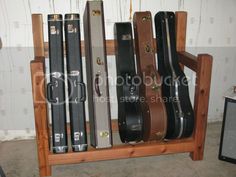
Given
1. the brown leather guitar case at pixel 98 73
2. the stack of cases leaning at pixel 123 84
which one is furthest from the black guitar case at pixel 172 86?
the brown leather guitar case at pixel 98 73

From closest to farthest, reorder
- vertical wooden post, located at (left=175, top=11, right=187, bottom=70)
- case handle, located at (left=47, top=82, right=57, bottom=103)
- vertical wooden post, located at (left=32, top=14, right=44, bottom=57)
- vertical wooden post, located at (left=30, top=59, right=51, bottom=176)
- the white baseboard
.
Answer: vertical wooden post, located at (left=30, top=59, right=51, bottom=176) < case handle, located at (left=47, top=82, right=57, bottom=103) < vertical wooden post, located at (left=32, top=14, right=44, bottom=57) < vertical wooden post, located at (left=175, top=11, right=187, bottom=70) < the white baseboard

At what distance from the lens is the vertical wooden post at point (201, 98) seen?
130cm

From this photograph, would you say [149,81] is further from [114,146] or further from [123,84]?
[114,146]

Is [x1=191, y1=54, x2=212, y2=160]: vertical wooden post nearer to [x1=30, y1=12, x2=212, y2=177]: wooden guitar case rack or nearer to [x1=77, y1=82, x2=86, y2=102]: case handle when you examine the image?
[x1=30, y1=12, x2=212, y2=177]: wooden guitar case rack

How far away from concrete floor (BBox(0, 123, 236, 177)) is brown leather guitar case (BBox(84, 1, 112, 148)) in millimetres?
176

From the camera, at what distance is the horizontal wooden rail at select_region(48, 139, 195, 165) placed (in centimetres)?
130

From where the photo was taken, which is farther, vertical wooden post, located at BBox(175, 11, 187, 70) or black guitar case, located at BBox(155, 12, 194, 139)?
vertical wooden post, located at BBox(175, 11, 187, 70)

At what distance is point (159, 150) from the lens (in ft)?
4.53

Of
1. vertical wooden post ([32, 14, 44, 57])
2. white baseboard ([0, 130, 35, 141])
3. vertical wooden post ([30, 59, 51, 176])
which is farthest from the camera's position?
white baseboard ([0, 130, 35, 141])

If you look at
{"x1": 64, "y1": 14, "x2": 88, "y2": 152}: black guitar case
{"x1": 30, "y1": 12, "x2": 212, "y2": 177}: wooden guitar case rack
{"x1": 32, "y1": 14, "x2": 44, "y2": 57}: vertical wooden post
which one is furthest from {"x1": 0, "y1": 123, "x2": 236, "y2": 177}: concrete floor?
{"x1": 32, "y1": 14, "x2": 44, "y2": 57}: vertical wooden post

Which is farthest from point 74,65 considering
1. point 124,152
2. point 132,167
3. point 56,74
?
point 132,167

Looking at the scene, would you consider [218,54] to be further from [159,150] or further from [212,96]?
[159,150]

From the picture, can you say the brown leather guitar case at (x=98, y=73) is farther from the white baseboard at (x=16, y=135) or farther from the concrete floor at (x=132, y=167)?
the white baseboard at (x=16, y=135)

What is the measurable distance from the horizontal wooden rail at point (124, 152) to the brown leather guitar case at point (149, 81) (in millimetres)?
49
